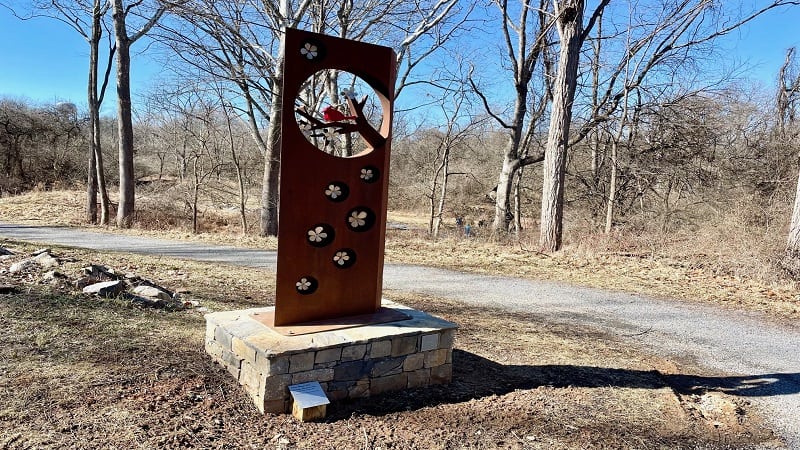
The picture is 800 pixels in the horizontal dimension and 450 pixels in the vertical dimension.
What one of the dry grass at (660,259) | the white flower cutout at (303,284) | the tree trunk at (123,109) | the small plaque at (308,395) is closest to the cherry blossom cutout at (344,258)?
the white flower cutout at (303,284)

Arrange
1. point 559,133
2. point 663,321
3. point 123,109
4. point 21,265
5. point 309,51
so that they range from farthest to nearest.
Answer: point 123,109 → point 559,133 → point 663,321 → point 21,265 → point 309,51

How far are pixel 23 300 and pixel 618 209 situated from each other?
14.9 m

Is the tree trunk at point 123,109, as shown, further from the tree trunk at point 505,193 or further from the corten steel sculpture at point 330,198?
the corten steel sculpture at point 330,198

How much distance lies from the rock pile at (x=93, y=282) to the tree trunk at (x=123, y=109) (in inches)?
326

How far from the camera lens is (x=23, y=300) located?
Result: 4.09 meters

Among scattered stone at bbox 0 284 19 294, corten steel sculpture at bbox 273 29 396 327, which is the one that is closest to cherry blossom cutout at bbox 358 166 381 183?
corten steel sculpture at bbox 273 29 396 327

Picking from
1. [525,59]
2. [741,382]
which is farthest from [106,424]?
[525,59]

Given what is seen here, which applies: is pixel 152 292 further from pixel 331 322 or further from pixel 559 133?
pixel 559 133

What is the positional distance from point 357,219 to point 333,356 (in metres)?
0.99

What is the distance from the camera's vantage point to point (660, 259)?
911cm

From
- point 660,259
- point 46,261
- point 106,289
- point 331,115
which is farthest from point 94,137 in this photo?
point 660,259

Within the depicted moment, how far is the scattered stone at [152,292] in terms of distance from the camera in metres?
4.75

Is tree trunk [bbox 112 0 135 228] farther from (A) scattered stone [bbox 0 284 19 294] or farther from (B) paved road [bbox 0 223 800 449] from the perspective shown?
(A) scattered stone [bbox 0 284 19 294]

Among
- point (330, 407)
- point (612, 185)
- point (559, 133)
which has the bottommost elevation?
point (330, 407)
